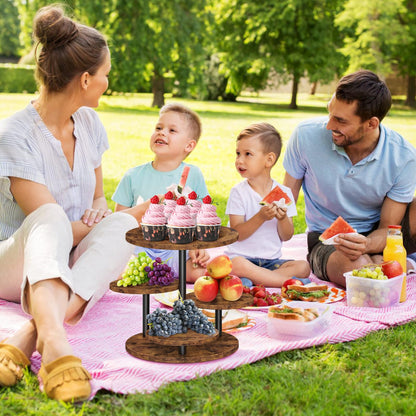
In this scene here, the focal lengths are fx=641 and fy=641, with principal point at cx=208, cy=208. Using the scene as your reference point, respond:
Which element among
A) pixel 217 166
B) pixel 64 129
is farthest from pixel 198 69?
pixel 64 129

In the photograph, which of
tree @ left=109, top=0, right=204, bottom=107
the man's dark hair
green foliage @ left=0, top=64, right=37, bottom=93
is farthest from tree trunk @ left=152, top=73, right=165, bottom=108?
the man's dark hair

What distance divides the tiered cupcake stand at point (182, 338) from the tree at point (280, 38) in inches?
1015

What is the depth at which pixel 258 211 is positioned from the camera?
4840 millimetres

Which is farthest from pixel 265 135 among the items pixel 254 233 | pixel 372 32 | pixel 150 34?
pixel 372 32

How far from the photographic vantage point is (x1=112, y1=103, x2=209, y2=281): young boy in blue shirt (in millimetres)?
4926

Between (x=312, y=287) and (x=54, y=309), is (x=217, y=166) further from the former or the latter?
(x=54, y=309)

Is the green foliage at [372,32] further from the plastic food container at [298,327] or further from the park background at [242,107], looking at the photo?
the plastic food container at [298,327]

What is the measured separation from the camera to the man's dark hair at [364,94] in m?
4.61

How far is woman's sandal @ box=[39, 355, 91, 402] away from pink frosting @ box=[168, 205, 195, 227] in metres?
0.77

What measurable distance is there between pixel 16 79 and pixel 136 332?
32.1 m

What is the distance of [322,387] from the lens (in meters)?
2.99

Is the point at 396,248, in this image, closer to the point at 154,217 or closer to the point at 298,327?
the point at 298,327

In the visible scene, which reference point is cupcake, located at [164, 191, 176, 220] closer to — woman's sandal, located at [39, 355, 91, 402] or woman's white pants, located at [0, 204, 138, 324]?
woman's white pants, located at [0, 204, 138, 324]

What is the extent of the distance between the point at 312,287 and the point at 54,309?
6.49 ft
